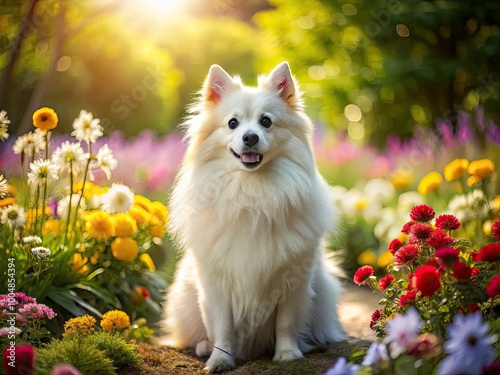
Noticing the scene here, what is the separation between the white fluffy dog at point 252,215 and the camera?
3449mm

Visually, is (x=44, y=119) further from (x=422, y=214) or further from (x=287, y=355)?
(x=422, y=214)

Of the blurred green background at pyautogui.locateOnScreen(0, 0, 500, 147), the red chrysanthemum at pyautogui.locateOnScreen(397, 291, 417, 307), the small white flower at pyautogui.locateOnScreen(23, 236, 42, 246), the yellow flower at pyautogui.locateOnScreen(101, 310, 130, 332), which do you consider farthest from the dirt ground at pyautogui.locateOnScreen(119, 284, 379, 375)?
the blurred green background at pyautogui.locateOnScreen(0, 0, 500, 147)

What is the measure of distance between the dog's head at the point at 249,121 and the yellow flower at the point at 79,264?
999mm

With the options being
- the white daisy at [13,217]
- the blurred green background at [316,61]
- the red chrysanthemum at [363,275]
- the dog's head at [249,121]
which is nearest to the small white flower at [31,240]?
the white daisy at [13,217]

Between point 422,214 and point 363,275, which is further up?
point 422,214

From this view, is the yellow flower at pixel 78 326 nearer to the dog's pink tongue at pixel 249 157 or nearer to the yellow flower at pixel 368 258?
the dog's pink tongue at pixel 249 157

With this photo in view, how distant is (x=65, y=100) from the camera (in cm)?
1130

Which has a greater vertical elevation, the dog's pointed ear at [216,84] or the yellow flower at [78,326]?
the dog's pointed ear at [216,84]

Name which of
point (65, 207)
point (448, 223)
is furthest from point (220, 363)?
point (65, 207)

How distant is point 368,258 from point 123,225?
2847mm

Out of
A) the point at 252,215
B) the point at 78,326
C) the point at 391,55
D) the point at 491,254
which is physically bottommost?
the point at 78,326

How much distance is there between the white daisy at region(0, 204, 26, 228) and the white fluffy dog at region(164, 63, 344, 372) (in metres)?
0.86

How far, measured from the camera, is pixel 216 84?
12.1ft

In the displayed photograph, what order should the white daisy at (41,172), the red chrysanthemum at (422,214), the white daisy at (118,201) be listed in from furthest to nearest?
the white daisy at (118,201)
the white daisy at (41,172)
the red chrysanthemum at (422,214)
